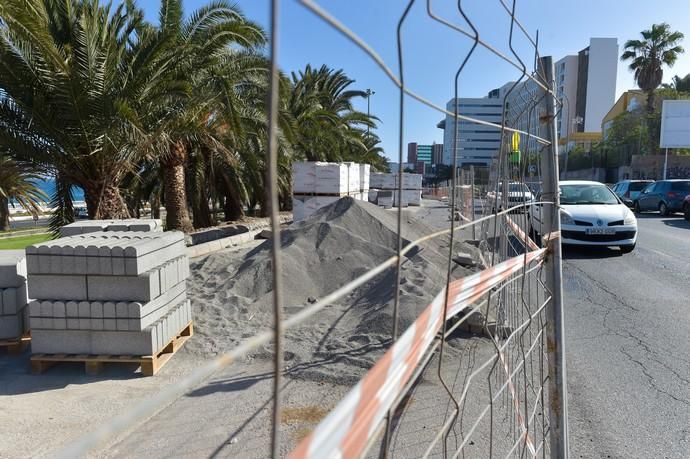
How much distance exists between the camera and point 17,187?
1875 cm

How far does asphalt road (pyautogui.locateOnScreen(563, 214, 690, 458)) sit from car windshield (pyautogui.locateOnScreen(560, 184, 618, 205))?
2.04 metres

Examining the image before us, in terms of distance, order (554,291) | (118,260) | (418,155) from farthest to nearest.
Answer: (418,155), (118,260), (554,291)

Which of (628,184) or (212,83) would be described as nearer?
(212,83)

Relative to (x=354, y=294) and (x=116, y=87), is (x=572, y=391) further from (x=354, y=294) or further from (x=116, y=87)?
(x=116, y=87)

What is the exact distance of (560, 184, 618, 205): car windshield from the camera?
10.6 m

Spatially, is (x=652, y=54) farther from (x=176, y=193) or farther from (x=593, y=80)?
(x=593, y=80)

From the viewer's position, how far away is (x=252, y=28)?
11.1m

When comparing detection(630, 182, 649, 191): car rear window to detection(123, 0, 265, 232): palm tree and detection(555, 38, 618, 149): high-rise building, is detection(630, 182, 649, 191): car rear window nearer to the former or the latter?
detection(123, 0, 265, 232): palm tree

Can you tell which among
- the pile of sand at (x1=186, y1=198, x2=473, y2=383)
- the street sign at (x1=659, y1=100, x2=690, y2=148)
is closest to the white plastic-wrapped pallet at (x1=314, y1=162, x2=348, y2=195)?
the pile of sand at (x1=186, y1=198, x2=473, y2=383)

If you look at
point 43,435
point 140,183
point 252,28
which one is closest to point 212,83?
point 252,28

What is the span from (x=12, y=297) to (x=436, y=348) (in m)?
4.10

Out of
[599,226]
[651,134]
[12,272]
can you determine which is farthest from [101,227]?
[651,134]

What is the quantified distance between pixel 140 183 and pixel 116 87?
26.5ft

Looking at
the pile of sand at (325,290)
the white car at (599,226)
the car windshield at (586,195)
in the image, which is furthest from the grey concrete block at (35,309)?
the car windshield at (586,195)
